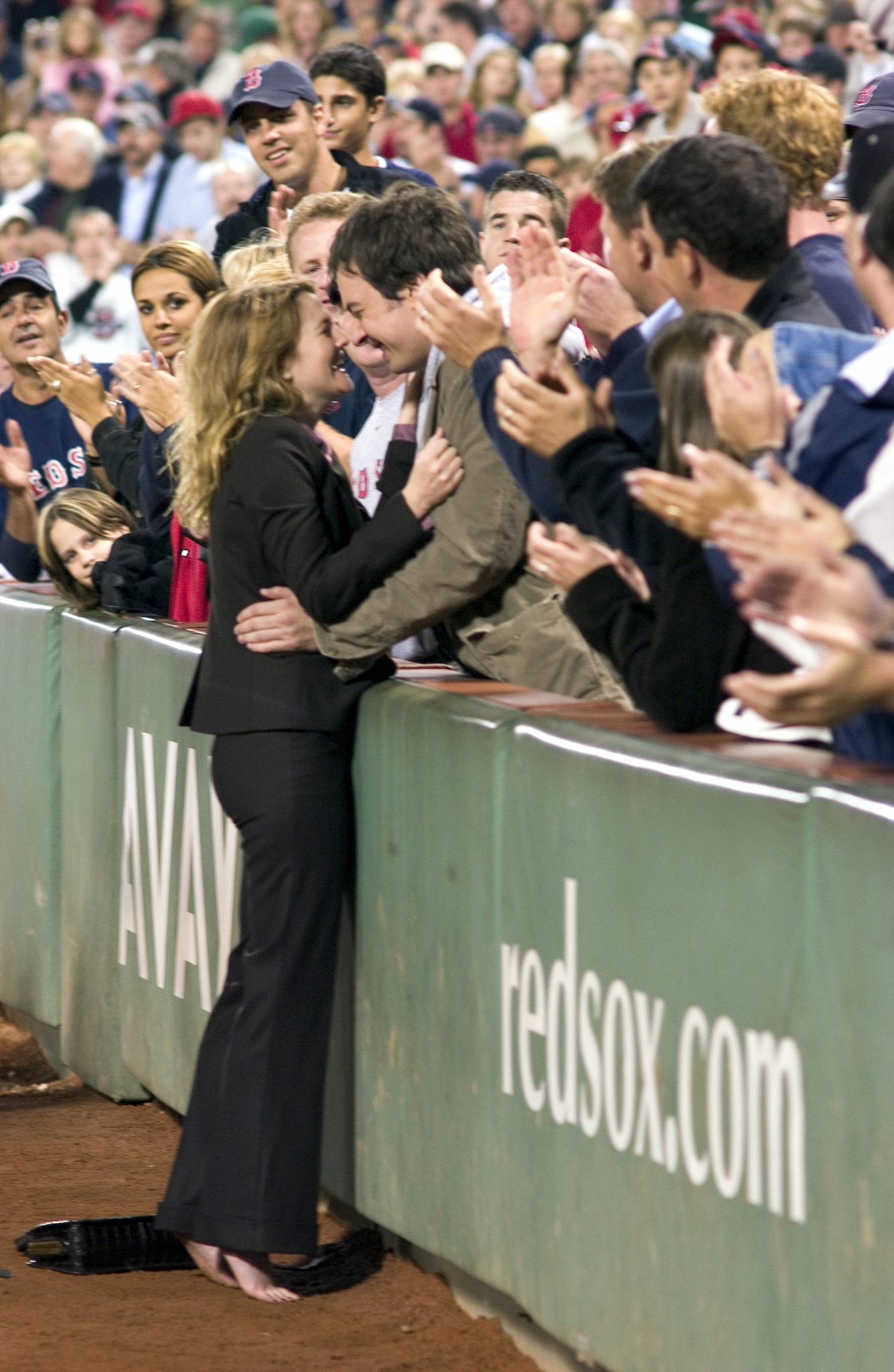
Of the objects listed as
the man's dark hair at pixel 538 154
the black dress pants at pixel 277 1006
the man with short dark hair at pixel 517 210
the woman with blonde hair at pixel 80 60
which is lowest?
the black dress pants at pixel 277 1006

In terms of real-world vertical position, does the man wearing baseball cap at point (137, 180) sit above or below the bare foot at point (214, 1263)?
above

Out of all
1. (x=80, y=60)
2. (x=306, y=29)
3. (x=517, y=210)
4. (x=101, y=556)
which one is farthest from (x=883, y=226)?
(x=80, y=60)

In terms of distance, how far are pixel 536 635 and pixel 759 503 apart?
1558mm

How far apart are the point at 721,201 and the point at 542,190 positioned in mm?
2908

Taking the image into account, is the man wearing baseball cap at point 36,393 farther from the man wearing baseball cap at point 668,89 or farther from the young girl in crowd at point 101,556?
the man wearing baseball cap at point 668,89

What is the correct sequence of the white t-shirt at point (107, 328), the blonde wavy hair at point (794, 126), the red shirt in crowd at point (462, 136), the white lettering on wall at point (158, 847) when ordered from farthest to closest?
1. the red shirt in crowd at point (462, 136)
2. the white t-shirt at point (107, 328)
3. the white lettering on wall at point (158, 847)
4. the blonde wavy hair at point (794, 126)

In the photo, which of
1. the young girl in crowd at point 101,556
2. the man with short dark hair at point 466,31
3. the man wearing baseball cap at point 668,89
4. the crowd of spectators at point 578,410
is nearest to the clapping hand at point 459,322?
the crowd of spectators at point 578,410

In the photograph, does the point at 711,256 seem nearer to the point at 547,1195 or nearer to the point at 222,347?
the point at 222,347

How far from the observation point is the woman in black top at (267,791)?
406 centimetres

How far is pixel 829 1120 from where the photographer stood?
2557 millimetres

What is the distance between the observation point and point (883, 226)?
2523 mm

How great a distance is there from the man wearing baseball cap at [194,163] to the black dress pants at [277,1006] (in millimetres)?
9013

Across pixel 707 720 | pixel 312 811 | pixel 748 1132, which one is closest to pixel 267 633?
pixel 312 811

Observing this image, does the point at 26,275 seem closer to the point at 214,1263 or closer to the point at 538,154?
the point at 214,1263
